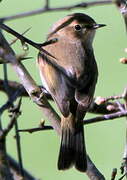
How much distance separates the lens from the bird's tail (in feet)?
13.3

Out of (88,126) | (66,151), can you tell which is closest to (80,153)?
(66,151)

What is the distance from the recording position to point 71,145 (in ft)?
14.4

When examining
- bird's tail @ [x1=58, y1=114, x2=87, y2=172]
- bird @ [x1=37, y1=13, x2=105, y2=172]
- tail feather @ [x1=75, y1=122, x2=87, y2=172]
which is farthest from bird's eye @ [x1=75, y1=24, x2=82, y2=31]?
tail feather @ [x1=75, y1=122, x2=87, y2=172]

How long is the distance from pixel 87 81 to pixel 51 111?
4.46 feet

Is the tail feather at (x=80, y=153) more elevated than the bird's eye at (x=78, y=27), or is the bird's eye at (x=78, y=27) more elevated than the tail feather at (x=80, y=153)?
the bird's eye at (x=78, y=27)

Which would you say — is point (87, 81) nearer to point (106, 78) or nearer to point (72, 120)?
point (72, 120)

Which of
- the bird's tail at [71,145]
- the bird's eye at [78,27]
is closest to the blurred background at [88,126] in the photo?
the bird's eye at [78,27]

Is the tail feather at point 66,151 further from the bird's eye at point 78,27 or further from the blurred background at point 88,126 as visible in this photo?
the blurred background at point 88,126

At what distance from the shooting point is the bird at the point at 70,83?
4.27m

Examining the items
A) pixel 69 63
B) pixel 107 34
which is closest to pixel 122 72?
pixel 107 34

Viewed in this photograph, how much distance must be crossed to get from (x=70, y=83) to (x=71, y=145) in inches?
20.5

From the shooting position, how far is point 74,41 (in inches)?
224

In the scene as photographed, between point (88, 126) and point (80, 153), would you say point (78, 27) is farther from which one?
point (88, 126)

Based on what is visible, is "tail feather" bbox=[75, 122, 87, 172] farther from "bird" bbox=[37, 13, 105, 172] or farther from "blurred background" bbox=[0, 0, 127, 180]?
"blurred background" bbox=[0, 0, 127, 180]
